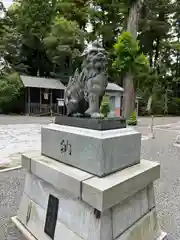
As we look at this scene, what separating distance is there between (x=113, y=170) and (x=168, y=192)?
1885mm

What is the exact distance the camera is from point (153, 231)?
2.04 m

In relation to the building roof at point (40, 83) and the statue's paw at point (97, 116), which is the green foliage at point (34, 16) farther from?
the statue's paw at point (97, 116)

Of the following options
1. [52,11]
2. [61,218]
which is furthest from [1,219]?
[52,11]

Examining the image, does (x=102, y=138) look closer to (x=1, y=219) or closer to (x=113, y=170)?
(x=113, y=170)

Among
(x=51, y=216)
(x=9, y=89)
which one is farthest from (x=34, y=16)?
(x=51, y=216)

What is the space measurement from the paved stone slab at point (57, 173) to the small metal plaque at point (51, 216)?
0.55ft

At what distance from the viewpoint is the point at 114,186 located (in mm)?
1542

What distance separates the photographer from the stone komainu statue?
6.10 ft

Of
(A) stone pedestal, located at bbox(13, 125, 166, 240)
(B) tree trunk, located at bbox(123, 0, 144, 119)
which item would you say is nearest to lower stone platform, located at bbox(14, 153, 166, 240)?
(A) stone pedestal, located at bbox(13, 125, 166, 240)

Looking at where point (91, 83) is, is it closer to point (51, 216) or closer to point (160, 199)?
point (51, 216)

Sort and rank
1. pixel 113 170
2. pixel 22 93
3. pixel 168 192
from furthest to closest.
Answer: pixel 22 93, pixel 168 192, pixel 113 170

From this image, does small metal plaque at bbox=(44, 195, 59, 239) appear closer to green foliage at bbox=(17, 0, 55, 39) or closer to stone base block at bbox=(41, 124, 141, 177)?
stone base block at bbox=(41, 124, 141, 177)

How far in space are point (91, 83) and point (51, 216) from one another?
122 cm

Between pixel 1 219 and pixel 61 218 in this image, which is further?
pixel 1 219
